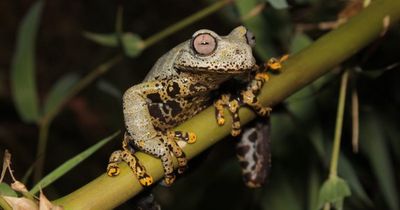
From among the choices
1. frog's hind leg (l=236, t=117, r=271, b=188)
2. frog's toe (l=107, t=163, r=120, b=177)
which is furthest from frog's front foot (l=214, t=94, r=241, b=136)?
frog's hind leg (l=236, t=117, r=271, b=188)

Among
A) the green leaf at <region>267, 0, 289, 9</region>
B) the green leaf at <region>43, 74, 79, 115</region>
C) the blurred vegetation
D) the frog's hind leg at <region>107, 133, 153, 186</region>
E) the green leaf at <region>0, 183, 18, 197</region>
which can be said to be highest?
the green leaf at <region>0, 183, 18, 197</region>

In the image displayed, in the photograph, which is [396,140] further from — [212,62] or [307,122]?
[212,62]

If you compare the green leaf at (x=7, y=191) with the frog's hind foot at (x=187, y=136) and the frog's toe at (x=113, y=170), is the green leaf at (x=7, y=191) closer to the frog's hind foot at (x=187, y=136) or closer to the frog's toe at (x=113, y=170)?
the frog's toe at (x=113, y=170)

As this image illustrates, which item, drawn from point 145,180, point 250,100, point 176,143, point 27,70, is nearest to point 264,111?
point 250,100

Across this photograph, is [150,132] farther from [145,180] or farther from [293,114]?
[293,114]

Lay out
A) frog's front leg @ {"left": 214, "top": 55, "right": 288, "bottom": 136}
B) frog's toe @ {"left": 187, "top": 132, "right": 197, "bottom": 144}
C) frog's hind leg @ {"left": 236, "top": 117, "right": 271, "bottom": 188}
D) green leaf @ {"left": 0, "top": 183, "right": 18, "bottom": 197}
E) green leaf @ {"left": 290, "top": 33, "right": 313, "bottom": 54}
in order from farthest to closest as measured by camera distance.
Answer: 1. green leaf @ {"left": 290, "top": 33, "right": 313, "bottom": 54}
2. frog's hind leg @ {"left": 236, "top": 117, "right": 271, "bottom": 188}
3. frog's front leg @ {"left": 214, "top": 55, "right": 288, "bottom": 136}
4. frog's toe @ {"left": 187, "top": 132, "right": 197, "bottom": 144}
5. green leaf @ {"left": 0, "top": 183, "right": 18, "bottom": 197}

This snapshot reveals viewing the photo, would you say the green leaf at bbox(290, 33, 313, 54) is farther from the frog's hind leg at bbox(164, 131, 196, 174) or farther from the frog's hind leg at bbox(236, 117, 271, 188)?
the frog's hind leg at bbox(164, 131, 196, 174)

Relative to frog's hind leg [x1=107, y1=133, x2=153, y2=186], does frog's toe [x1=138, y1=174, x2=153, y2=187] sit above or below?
below

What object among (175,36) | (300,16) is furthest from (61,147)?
(300,16)

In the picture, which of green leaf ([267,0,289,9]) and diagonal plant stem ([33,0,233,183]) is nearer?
green leaf ([267,0,289,9])
